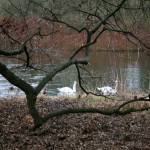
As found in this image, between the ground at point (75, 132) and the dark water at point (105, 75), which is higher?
the dark water at point (105, 75)

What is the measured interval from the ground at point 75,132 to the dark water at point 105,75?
4.57m

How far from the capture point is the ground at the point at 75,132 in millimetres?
4879

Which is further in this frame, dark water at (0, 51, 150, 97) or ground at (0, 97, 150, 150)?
dark water at (0, 51, 150, 97)

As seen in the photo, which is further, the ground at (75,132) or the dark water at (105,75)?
the dark water at (105,75)

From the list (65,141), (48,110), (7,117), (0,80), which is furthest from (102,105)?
(0,80)

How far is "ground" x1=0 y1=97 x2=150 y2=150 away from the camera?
192 inches

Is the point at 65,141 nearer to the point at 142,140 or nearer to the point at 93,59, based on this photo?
the point at 142,140

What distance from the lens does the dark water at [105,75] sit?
13.3 metres

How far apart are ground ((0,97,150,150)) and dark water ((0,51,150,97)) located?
4.57 meters

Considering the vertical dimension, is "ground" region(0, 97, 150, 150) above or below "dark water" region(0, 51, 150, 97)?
below

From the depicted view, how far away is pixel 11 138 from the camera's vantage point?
5105mm

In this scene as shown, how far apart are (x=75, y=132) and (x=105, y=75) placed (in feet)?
38.2

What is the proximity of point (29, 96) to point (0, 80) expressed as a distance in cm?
1126

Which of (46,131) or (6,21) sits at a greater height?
(6,21)
